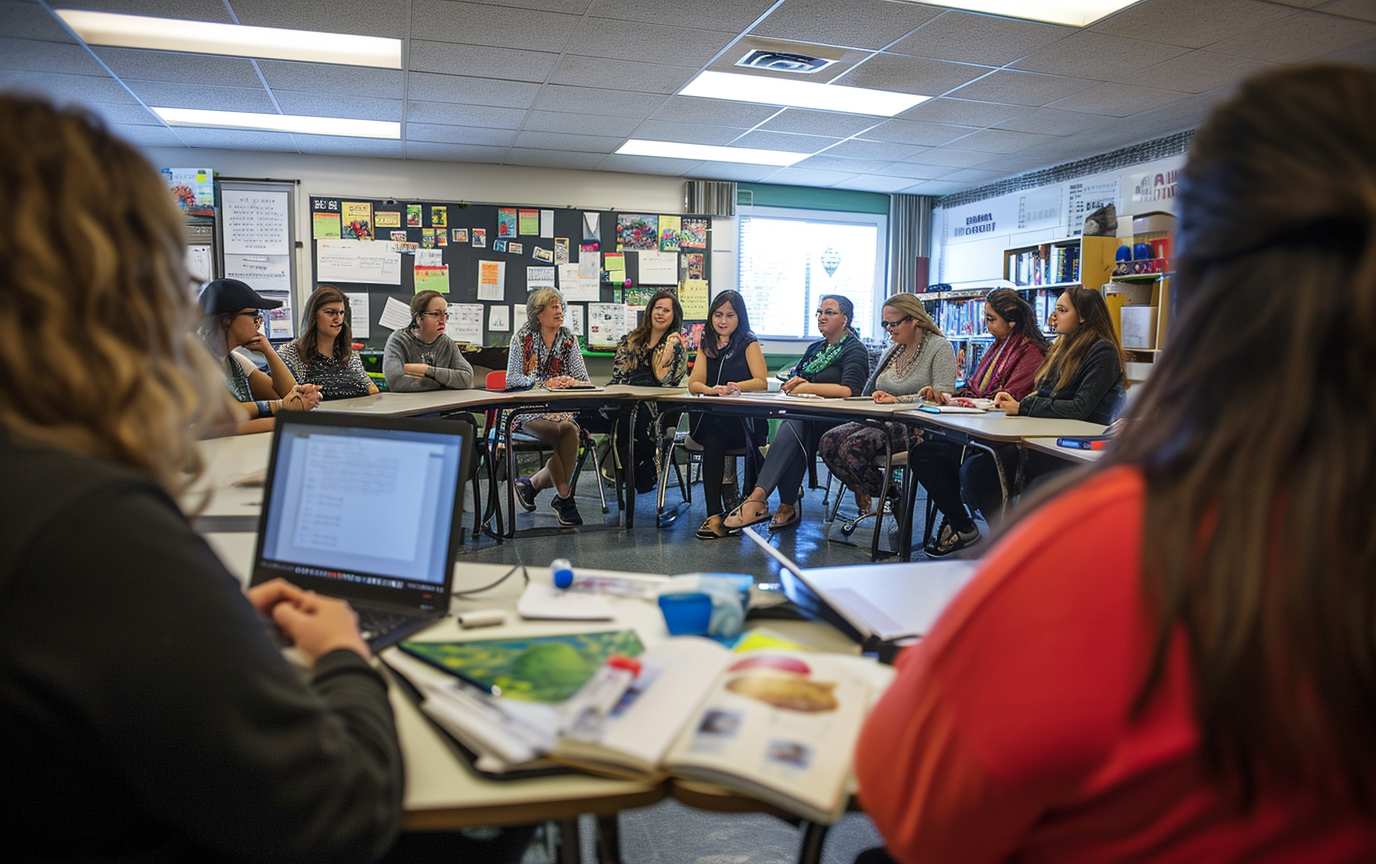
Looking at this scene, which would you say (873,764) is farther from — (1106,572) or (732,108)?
(732,108)

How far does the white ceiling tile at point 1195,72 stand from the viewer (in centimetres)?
383

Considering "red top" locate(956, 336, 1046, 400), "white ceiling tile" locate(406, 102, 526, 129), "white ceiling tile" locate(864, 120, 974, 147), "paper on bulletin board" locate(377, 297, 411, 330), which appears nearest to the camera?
"red top" locate(956, 336, 1046, 400)

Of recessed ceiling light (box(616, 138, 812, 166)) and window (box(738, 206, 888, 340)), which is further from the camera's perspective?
window (box(738, 206, 888, 340))

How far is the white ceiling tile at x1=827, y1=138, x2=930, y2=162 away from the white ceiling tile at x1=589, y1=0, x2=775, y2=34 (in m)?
2.13

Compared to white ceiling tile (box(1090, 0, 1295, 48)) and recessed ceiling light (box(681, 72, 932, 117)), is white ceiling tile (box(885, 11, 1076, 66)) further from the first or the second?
recessed ceiling light (box(681, 72, 932, 117))

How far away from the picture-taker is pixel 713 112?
480 cm

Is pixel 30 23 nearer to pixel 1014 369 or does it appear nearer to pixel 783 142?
pixel 783 142

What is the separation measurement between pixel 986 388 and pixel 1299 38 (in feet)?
6.58

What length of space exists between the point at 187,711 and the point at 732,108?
15.5ft

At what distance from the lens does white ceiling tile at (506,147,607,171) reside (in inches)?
230

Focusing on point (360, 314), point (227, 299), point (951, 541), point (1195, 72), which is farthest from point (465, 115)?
point (1195, 72)

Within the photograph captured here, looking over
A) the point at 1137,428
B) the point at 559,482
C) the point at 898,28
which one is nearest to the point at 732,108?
the point at 898,28

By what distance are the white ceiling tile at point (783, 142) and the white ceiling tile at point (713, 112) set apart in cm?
28

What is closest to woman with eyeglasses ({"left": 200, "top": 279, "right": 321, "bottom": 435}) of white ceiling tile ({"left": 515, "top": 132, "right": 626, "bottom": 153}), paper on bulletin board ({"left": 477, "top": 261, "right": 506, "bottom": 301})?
white ceiling tile ({"left": 515, "top": 132, "right": 626, "bottom": 153})
